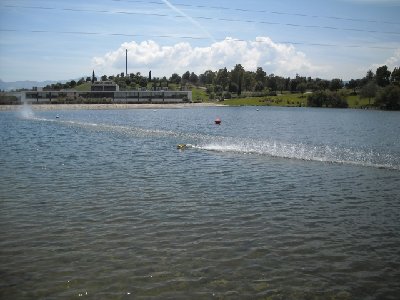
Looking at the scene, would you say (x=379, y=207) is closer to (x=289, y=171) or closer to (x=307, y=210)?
(x=307, y=210)

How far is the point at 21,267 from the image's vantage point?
1262cm

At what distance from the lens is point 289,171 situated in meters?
30.8

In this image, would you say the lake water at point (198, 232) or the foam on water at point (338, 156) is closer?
the lake water at point (198, 232)

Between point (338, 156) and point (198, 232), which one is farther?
point (338, 156)

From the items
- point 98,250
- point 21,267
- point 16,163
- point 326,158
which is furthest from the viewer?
point 326,158

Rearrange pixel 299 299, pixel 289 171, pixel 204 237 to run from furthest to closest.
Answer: pixel 289 171 → pixel 204 237 → pixel 299 299

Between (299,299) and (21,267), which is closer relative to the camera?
(299,299)

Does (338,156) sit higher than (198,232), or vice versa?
(338,156)

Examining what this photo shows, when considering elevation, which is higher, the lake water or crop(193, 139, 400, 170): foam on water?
crop(193, 139, 400, 170): foam on water

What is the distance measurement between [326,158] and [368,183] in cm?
1247

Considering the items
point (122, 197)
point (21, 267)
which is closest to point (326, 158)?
point (122, 197)

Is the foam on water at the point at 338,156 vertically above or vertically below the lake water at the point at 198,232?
above

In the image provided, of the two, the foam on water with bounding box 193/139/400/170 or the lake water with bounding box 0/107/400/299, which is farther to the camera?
the foam on water with bounding box 193/139/400/170

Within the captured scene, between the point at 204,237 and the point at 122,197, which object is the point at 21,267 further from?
the point at 122,197
